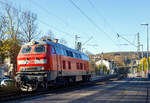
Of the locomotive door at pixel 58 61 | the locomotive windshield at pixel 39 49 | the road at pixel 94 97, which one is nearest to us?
the road at pixel 94 97

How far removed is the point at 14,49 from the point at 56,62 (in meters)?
9.20


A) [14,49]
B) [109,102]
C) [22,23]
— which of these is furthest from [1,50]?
[109,102]

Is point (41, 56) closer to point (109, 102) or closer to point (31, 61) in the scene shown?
point (31, 61)

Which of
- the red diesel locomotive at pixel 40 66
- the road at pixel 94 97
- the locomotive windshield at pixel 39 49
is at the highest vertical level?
the locomotive windshield at pixel 39 49

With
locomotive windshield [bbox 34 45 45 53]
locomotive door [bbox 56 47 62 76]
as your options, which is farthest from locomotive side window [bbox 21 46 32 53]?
locomotive door [bbox 56 47 62 76]

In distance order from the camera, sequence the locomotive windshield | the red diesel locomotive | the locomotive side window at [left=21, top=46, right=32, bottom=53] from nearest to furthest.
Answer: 1. the red diesel locomotive
2. the locomotive windshield
3. the locomotive side window at [left=21, top=46, right=32, bottom=53]

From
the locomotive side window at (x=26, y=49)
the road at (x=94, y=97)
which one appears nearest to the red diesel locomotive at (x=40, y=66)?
the locomotive side window at (x=26, y=49)

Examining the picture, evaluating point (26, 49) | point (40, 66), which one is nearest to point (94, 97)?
point (40, 66)

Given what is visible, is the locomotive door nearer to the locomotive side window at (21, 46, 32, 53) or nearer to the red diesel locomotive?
the red diesel locomotive

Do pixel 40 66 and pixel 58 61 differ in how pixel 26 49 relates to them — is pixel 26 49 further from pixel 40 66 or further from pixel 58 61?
pixel 58 61

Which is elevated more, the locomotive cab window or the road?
the locomotive cab window

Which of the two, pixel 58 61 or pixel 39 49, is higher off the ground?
pixel 39 49

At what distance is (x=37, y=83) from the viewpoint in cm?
1756

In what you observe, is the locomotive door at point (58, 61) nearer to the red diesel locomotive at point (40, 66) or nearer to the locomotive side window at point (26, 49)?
the red diesel locomotive at point (40, 66)
